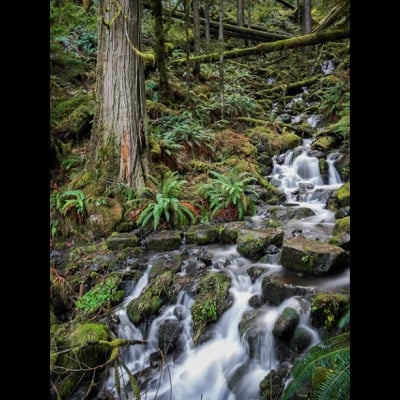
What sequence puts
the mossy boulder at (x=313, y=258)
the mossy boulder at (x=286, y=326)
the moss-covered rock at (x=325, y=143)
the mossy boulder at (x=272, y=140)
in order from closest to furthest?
1. the mossy boulder at (x=286, y=326)
2. the mossy boulder at (x=313, y=258)
3. the moss-covered rock at (x=325, y=143)
4. the mossy boulder at (x=272, y=140)

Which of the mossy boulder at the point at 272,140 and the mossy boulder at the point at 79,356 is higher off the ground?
the mossy boulder at the point at 272,140

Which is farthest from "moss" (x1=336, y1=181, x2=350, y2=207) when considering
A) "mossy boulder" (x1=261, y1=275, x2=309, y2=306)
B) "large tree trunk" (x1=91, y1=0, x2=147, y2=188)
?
"large tree trunk" (x1=91, y1=0, x2=147, y2=188)

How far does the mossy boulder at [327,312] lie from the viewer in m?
3.90

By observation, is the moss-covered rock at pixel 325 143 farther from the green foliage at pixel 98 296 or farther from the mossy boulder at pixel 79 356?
the mossy boulder at pixel 79 356

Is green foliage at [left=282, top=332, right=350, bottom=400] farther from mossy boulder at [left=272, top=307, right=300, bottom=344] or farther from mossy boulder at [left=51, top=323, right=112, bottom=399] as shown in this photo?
mossy boulder at [left=51, top=323, right=112, bottom=399]

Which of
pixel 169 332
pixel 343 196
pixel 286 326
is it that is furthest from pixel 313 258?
pixel 343 196

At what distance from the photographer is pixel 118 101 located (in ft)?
24.5

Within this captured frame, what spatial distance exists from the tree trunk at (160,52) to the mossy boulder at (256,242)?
275 inches

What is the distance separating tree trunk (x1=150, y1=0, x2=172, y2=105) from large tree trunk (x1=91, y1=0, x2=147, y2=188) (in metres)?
2.66

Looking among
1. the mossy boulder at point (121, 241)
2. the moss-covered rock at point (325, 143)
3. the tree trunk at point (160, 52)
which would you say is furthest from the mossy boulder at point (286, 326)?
the tree trunk at point (160, 52)

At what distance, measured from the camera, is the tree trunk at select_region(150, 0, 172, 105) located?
9922mm
